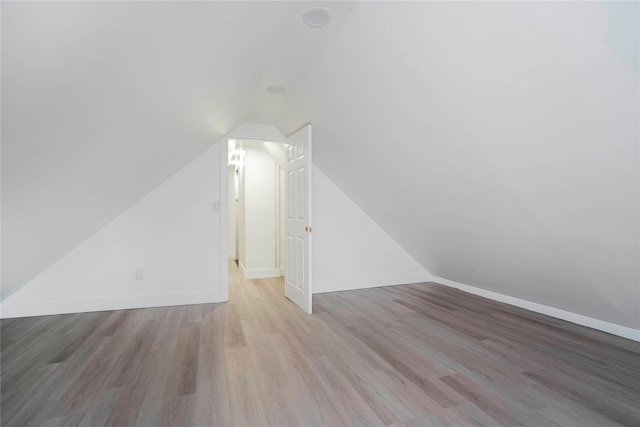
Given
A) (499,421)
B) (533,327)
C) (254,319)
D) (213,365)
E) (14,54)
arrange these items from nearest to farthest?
1. (14,54)
2. (499,421)
3. (213,365)
4. (533,327)
5. (254,319)

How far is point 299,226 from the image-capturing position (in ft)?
12.4

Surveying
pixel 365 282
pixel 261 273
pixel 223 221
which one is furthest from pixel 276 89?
pixel 261 273

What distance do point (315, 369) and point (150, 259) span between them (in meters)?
2.60

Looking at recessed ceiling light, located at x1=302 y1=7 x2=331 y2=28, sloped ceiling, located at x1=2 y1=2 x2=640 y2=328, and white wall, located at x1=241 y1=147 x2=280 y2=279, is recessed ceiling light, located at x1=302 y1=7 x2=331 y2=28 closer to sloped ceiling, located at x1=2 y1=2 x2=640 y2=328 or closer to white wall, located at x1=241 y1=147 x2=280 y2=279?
sloped ceiling, located at x1=2 y1=2 x2=640 y2=328

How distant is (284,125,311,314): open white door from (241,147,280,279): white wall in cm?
141

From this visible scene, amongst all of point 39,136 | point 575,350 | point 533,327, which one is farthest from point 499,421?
point 39,136

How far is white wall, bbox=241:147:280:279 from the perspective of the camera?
5.48 meters

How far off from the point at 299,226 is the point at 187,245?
1.44 metres

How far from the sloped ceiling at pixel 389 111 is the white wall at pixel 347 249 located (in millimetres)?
1152

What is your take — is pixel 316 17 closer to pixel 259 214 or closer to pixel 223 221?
pixel 223 221

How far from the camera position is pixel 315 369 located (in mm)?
2232


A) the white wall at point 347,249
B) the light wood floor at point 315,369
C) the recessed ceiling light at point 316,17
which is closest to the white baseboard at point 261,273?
the white wall at point 347,249

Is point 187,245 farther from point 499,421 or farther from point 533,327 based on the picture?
point 533,327

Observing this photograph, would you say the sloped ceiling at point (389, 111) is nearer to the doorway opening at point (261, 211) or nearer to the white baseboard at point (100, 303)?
the white baseboard at point (100, 303)
